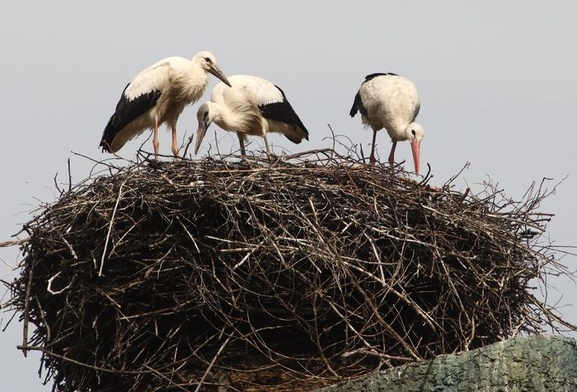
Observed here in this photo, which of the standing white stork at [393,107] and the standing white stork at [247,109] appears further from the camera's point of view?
the standing white stork at [393,107]

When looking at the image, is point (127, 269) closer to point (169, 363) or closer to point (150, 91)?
point (169, 363)

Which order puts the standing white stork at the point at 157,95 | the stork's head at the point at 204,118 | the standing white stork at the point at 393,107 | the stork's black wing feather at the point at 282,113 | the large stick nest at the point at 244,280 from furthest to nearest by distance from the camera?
the standing white stork at the point at 393,107 < the stork's black wing feather at the point at 282,113 < the stork's head at the point at 204,118 < the standing white stork at the point at 157,95 < the large stick nest at the point at 244,280

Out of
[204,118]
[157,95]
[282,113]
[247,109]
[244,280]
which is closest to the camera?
[244,280]

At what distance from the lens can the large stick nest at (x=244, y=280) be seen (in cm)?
745

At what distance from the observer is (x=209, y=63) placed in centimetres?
1116

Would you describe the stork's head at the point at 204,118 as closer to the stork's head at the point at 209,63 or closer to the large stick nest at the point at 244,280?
the stork's head at the point at 209,63

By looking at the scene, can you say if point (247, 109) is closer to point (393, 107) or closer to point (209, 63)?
point (209, 63)

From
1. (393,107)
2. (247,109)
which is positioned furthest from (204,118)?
(393,107)

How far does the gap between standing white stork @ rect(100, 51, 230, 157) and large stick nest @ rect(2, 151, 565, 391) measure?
292cm

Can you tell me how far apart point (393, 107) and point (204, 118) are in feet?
6.15

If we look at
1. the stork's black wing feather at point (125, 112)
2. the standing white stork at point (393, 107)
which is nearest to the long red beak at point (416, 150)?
the standing white stork at point (393, 107)

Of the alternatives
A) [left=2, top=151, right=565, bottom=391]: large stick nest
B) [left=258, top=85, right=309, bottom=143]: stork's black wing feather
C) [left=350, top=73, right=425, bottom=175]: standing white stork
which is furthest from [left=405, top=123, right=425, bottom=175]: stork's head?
[left=2, top=151, right=565, bottom=391]: large stick nest

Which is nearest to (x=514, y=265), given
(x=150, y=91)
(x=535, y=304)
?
(x=535, y=304)

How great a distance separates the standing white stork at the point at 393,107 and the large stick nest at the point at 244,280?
3699mm
